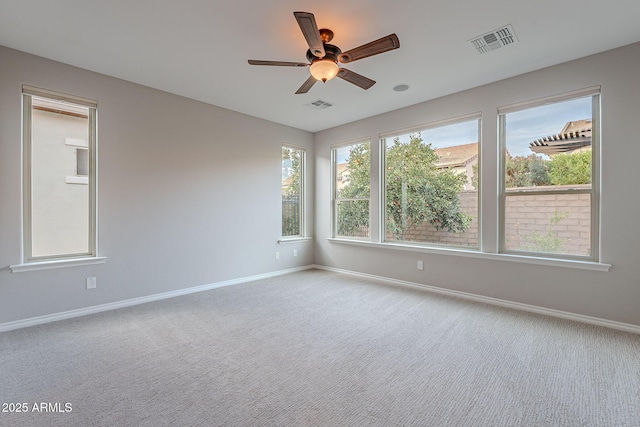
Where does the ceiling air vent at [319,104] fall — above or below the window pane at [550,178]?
above

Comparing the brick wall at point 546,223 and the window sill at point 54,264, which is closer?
the window sill at point 54,264

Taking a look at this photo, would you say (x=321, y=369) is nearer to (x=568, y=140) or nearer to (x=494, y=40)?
(x=494, y=40)

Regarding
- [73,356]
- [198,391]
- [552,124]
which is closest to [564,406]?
[198,391]

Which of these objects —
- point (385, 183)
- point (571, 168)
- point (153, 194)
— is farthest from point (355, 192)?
point (153, 194)

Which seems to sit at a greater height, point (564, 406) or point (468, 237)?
point (468, 237)

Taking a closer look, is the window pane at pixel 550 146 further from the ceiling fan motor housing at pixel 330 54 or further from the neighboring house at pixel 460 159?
the ceiling fan motor housing at pixel 330 54

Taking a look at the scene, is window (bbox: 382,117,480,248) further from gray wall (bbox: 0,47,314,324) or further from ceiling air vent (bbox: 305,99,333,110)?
gray wall (bbox: 0,47,314,324)

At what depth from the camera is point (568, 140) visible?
10.7 ft

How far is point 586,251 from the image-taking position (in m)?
3.14

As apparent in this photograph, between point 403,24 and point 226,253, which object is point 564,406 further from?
point 226,253

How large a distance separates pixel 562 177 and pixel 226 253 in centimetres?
458

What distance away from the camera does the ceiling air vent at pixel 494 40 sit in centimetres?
262

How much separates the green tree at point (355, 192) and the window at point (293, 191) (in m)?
0.79

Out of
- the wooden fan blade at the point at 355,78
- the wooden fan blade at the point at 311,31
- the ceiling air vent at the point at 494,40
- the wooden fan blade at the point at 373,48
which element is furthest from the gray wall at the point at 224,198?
the wooden fan blade at the point at 311,31
